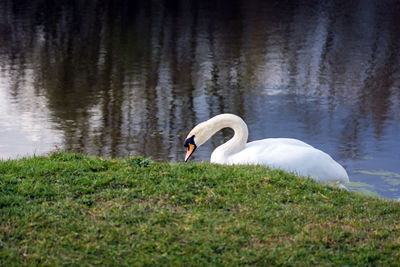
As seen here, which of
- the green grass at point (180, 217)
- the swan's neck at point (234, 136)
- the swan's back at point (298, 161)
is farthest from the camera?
the swan's neck at point (234, 136)

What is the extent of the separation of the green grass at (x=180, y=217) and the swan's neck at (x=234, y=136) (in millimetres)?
1673

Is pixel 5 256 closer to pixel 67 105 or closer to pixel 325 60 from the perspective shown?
pixel 67 105

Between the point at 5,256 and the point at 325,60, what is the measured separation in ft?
51.9

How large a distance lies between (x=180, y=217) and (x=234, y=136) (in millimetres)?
3402

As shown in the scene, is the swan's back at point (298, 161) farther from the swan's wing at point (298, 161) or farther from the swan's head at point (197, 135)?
the swan's head at point (197, 135)

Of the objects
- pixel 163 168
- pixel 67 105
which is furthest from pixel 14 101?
pixel 163 168

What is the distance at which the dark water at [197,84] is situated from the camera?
11352mm

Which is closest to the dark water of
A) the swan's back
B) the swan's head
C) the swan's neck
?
the swan's back

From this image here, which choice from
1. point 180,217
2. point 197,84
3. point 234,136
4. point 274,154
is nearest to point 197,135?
point 234,136

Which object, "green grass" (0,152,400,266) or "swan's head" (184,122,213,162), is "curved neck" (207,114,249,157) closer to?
"swan's head" (184,122,213,162)

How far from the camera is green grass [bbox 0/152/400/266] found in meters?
4.70

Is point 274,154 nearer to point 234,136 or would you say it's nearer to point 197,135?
point 234,136

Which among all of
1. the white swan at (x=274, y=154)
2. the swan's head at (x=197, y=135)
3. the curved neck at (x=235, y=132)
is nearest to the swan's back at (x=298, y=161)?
the white swan at (x=274, y=154)

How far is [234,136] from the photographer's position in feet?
28.3
